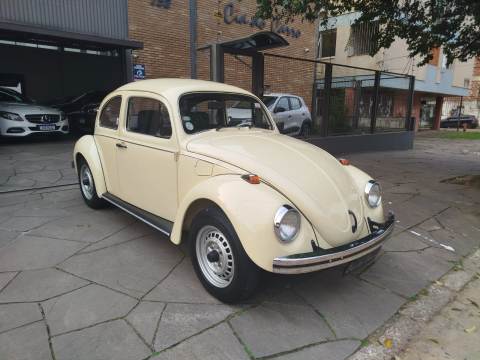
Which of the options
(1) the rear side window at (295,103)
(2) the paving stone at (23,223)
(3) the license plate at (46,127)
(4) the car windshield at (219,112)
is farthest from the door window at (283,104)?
(2) the paving stone at (23,223)

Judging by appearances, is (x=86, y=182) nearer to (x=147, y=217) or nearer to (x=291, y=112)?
(x=147, y=217)

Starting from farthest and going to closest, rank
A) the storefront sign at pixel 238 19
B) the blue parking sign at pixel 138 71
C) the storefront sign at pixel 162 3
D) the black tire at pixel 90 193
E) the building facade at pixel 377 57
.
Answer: the building facade at pixel 377 57
the storefront sign at pixel 238 19
the storefront sign at pixel 162 3
the blue parking sign at pixel 138 71
the black tire at pixel 90 193

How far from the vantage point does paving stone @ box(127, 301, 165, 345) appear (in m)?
2.59

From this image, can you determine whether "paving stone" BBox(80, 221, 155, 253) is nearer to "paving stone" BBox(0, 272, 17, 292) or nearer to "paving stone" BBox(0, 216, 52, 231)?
"paving stone" BBox(0, 272, 17, 292)

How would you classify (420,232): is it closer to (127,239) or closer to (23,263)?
(127,239)

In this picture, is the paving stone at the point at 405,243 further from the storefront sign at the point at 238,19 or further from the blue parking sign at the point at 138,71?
the storefront sign at the point at 238,19

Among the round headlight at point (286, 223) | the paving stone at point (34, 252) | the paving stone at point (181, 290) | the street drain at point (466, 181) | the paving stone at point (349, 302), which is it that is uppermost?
the round headlight at point (286, 223)

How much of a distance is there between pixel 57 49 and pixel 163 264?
1412 centimetres

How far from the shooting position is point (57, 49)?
47.8ft

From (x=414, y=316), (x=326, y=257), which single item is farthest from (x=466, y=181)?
(x=326, y=257)

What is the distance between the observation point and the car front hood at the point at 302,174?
9.41 ft

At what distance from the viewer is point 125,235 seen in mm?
4305

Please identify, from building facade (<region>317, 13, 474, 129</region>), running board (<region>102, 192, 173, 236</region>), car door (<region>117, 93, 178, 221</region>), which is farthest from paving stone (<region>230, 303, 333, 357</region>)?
building facade (<region>317, 13, 474, 129</region>)

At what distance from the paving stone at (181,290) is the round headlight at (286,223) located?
0.88 meters
